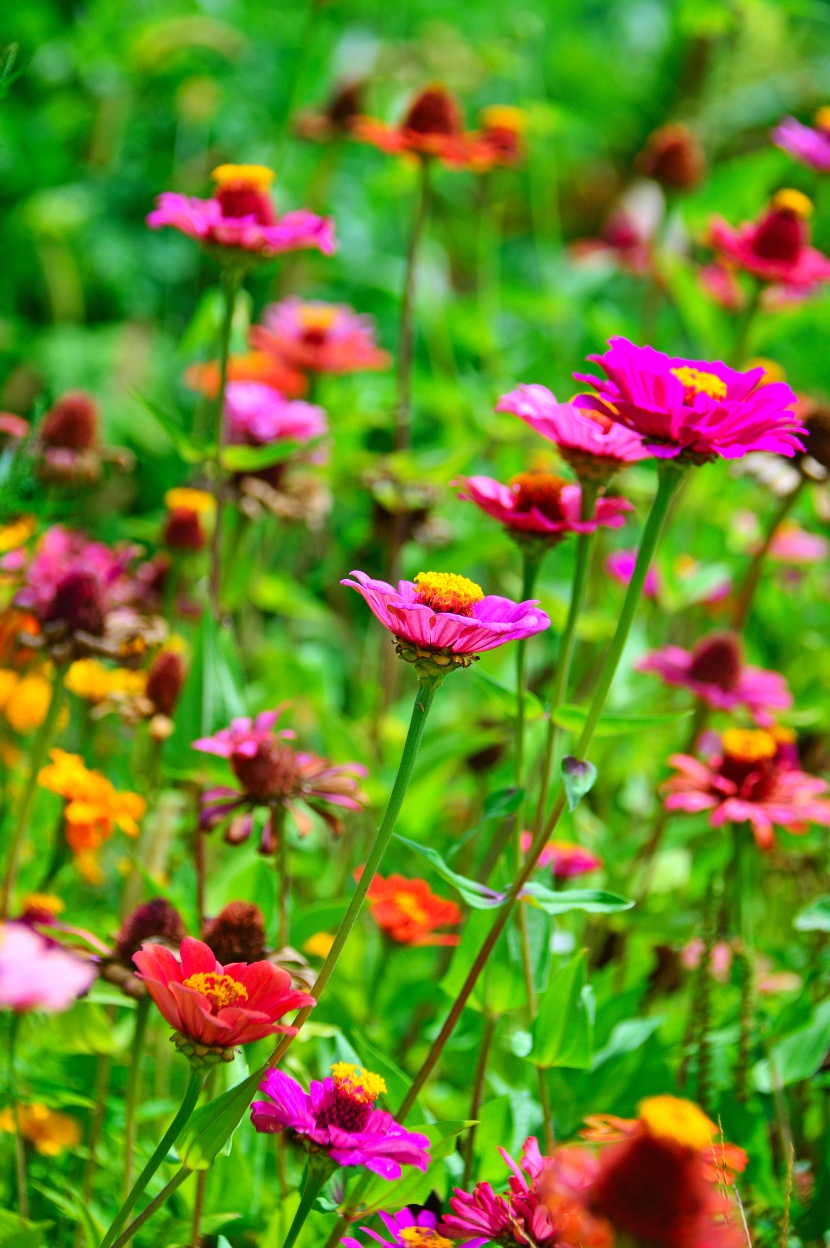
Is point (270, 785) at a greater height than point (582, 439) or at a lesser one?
Answer: lesser

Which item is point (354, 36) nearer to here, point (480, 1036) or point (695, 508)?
point (695, 508)

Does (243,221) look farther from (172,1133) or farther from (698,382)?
(172,1133)

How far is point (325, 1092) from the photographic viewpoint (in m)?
0.58

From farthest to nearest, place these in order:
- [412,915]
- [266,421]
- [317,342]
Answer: [317,342] → [266,421] → [412,915]

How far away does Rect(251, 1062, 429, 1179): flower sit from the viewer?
55 cm

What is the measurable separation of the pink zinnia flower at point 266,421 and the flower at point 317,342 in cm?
18

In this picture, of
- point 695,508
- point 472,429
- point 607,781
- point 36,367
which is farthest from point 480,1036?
point 36,367

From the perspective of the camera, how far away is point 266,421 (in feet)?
3.75

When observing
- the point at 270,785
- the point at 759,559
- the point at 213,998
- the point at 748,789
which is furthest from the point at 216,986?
the point at 759,559

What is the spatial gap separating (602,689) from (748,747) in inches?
13.5

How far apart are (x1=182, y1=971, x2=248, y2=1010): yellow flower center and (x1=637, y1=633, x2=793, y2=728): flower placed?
0.63m

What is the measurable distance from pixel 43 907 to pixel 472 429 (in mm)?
844

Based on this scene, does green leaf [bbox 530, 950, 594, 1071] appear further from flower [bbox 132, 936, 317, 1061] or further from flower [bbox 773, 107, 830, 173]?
flower [bbox 773, 107, 830, 173]

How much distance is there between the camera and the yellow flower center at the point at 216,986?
545mm
